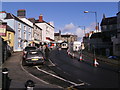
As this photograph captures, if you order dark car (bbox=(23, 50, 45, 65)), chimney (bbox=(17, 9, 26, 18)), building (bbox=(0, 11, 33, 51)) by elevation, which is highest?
chimney (bbox=(17, 9, 26, 18))

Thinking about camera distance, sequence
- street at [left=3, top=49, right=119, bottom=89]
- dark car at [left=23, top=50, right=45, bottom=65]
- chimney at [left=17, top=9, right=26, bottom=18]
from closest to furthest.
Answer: street at [left=3, top=49, right=119, bottom=89]
dark car at [left=23, top=50, right=45, bottom=65]
chimney at [left=17, top=9, right=26, bottom=18]

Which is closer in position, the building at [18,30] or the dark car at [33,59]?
the dark car at [33,59]

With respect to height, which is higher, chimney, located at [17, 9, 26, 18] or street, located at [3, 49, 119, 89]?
chimney, located at [17, 9, 26, 18]

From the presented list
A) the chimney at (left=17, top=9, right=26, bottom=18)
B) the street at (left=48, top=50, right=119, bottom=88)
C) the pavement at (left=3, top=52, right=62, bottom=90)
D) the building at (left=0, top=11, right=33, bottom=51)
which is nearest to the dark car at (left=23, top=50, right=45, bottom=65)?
the pavement at (left=3, top=52, right=62, bottom=90)

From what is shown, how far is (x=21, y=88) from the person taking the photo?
6680 mm

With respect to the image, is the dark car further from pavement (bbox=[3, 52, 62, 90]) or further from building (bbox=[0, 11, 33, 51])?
building (bbox=[0, 11, 33, 51])

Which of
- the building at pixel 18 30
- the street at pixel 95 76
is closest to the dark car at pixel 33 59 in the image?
the street at pixel 95 76

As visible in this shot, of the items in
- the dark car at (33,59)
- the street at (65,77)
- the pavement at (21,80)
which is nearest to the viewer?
the pavement at (21,80)

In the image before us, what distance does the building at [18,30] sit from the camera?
3167 centimetres

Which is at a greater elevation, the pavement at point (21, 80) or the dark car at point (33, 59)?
the dark car at point (33, 59)

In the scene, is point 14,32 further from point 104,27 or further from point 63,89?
point 104,27

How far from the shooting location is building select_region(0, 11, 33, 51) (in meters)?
31.7

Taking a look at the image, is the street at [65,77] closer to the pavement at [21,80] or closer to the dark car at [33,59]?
the pavement at [21,80]

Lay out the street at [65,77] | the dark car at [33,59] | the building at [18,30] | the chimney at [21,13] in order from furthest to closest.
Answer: the chimney at [21,13] < the building at [18,30] < the dark car at [33,59] < the street at [65,77]
